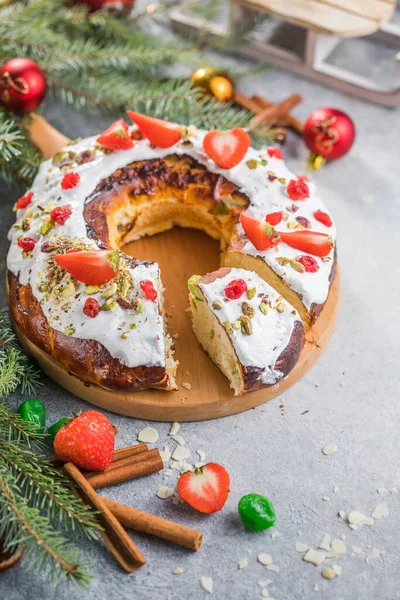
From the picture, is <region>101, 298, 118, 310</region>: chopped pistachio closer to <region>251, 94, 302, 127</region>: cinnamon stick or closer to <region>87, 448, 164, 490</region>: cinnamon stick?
<region>87, 448, 164, 490</region>: cinnamon stick

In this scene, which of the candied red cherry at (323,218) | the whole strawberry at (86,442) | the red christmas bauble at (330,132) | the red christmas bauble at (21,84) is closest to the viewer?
the whole strawberry at (86,442)

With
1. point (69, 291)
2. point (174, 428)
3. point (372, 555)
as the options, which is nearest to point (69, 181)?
point (69, 291)

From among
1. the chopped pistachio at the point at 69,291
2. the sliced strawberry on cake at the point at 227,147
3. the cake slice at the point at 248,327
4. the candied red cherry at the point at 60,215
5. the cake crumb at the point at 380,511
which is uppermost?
the sliced strawberry on cake at the point at 227,147

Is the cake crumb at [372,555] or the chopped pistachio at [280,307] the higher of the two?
the chopped pistachio at [280,307]

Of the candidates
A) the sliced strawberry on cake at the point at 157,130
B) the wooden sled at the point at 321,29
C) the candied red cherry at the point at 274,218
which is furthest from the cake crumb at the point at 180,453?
the wooden sled at the point at 321,29

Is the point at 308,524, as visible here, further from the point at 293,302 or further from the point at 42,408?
the point at 42,408

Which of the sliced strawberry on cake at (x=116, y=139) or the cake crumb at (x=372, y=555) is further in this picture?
the sliced strawberry on cake at (x=116, y=139)

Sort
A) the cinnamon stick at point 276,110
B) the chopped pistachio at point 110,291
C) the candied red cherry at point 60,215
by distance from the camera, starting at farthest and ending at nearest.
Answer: the cinnamon stick at point 276,110 → the candied red cherry at point 60,215 → the chopped pistachio at point 110,291

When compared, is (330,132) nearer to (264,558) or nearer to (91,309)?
(91,309)

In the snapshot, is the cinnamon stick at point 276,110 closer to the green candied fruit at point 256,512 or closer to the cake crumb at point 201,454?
the cake crumb at point 201,454
